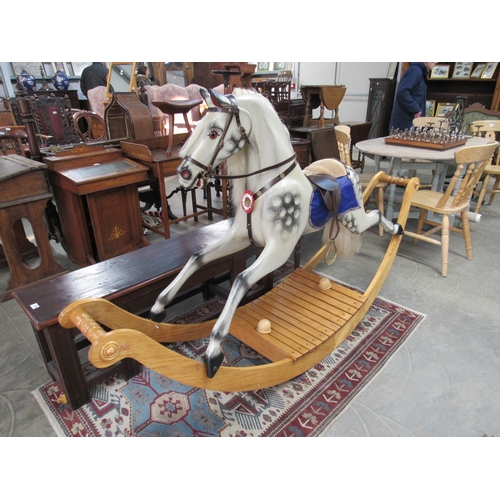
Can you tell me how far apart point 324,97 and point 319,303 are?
3.15 metres

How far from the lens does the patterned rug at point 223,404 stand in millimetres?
1628

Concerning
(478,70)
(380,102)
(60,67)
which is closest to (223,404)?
(478,70)

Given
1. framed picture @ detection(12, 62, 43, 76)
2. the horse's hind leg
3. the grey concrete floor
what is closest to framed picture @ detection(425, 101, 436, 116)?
the grey concrete floor

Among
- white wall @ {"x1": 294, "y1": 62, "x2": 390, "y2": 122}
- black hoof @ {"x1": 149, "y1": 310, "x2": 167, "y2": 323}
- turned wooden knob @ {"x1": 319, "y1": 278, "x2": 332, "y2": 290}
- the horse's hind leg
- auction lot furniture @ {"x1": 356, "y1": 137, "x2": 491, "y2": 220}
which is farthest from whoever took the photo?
white wall @ {"x1": 294, "y1": 62, "x2": 390, "y2": 122}

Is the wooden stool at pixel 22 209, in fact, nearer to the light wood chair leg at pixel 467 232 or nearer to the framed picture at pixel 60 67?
the light wood chair leg at pixel 467 232

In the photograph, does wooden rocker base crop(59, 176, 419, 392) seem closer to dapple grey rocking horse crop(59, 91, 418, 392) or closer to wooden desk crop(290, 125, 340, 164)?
dapple grey rocking horse crop(59, 91, 418, 392)

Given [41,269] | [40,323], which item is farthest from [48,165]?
[40,323]

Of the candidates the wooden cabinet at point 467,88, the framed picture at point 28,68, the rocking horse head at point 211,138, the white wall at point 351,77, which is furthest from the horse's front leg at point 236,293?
the framed picture at point 28,68

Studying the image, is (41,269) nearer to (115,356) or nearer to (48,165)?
(48,165)

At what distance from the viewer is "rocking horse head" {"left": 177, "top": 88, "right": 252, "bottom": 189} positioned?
1370 millimetres

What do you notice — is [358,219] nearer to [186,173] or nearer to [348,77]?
[186,173]

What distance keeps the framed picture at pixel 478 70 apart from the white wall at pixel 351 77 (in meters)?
1.69

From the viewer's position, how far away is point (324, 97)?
4.39 m

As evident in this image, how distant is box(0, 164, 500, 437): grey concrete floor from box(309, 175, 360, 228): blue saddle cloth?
864 millimetres
